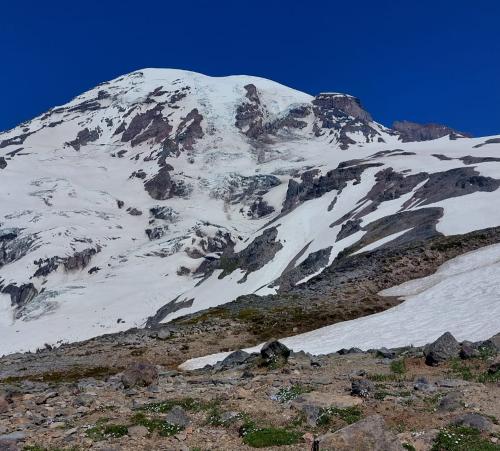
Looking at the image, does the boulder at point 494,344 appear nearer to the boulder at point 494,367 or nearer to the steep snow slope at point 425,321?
the boulder at point 494,367

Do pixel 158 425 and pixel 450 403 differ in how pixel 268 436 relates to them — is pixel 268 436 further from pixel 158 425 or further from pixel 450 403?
pixel 450 403

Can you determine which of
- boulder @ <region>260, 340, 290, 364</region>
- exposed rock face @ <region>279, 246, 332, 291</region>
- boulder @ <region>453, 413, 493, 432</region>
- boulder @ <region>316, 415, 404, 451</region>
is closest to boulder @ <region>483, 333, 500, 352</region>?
boulder @ <region>260, 340, 290, 364</region>

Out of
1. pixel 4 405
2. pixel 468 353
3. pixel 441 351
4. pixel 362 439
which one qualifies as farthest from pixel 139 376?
pixel 468 353

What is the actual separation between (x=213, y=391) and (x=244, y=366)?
6.94 metres

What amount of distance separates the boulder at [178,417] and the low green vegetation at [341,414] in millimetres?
3804

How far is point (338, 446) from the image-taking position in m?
13.6

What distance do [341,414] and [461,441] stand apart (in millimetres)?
3574

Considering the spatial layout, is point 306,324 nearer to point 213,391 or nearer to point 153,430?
point 213,391

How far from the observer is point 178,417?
17312 mm

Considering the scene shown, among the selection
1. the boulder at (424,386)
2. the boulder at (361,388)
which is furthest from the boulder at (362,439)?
the boulder at (424,386)

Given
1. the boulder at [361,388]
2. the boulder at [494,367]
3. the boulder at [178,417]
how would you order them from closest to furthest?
the boulder at [178,417], the boulder at [361,388], the boulder at [494,367]

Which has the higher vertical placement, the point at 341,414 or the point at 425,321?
the point at 425,321

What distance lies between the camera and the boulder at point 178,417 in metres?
17.0

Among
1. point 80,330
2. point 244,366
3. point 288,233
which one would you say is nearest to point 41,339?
point 80,330
